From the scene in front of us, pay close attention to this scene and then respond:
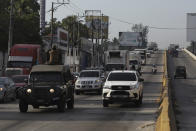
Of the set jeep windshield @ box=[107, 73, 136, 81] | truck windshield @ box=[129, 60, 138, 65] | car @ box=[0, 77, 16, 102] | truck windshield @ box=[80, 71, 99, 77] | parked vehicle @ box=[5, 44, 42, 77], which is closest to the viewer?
jeep windshield @ box=[107, 73, 136, 81]

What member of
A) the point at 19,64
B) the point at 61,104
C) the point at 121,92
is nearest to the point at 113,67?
the point at 19,64

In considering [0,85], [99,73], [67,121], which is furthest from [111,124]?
[99,73]

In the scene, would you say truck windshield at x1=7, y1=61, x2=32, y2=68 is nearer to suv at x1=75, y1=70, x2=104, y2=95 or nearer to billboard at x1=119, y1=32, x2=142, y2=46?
suv at x1=75, y1=70, x2=104, y2=95

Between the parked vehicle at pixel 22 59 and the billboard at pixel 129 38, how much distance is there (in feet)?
421

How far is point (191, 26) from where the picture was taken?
484ft

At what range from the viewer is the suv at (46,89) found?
23.5 m

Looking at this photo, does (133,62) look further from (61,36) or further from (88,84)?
(88,84)

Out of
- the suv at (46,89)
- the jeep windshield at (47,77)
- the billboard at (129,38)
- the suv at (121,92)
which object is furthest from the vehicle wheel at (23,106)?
the billboard at (129,38)

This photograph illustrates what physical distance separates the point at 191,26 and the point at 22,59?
10362 cm

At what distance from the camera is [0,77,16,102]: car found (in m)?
31.3

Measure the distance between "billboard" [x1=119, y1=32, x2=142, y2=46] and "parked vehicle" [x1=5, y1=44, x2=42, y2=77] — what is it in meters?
128

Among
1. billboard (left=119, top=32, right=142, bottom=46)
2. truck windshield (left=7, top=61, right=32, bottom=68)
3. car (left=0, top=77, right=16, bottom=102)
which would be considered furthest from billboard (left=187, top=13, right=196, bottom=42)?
car (left=0, top=77, right=16, bottom=102)

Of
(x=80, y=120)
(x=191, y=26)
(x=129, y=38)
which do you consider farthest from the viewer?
(x=129, y=38)

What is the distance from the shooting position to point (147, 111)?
82.1 feet
